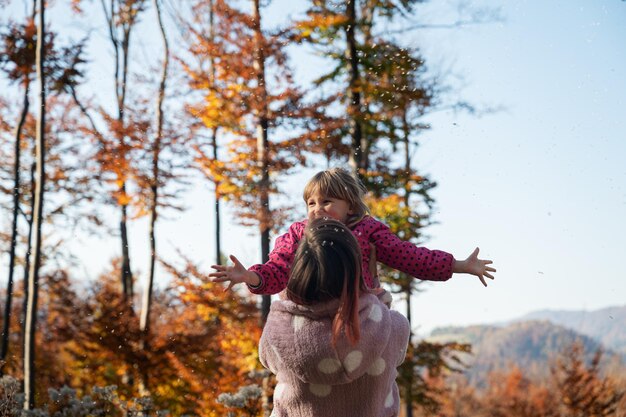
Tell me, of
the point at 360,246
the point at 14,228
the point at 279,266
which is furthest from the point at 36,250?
the point at 360,246

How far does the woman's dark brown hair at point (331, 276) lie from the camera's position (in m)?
1.81

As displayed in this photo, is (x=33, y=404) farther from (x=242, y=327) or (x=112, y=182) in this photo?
(x=112, y=182)

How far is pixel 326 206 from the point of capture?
2258 mm

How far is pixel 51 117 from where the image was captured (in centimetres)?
1467

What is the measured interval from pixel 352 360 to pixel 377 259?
523 mm

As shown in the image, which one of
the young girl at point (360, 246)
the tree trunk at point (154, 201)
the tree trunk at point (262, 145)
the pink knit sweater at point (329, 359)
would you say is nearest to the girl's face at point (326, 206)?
the young girl at point (360, 246)

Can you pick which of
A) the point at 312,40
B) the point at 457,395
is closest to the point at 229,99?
the point at 312,40

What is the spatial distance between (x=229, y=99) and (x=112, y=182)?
3282mm

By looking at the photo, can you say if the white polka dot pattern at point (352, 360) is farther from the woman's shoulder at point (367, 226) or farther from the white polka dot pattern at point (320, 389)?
the woman's shoulder at point (367, 226)

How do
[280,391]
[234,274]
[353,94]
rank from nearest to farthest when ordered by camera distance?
[280,391], [234,274], [353,94]

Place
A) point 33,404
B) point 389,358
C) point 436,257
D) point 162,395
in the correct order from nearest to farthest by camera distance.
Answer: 1. point 389,358
2. point 436,257
3. point 33,404
4. point 162,395

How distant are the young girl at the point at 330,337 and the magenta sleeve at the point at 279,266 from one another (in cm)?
18

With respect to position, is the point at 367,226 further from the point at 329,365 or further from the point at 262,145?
the point at 262,145

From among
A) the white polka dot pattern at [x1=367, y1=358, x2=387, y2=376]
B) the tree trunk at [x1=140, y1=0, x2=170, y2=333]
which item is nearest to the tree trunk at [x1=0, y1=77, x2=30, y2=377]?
the tree trunk at [x1=140, y1=0, x2=170, y2=333]
